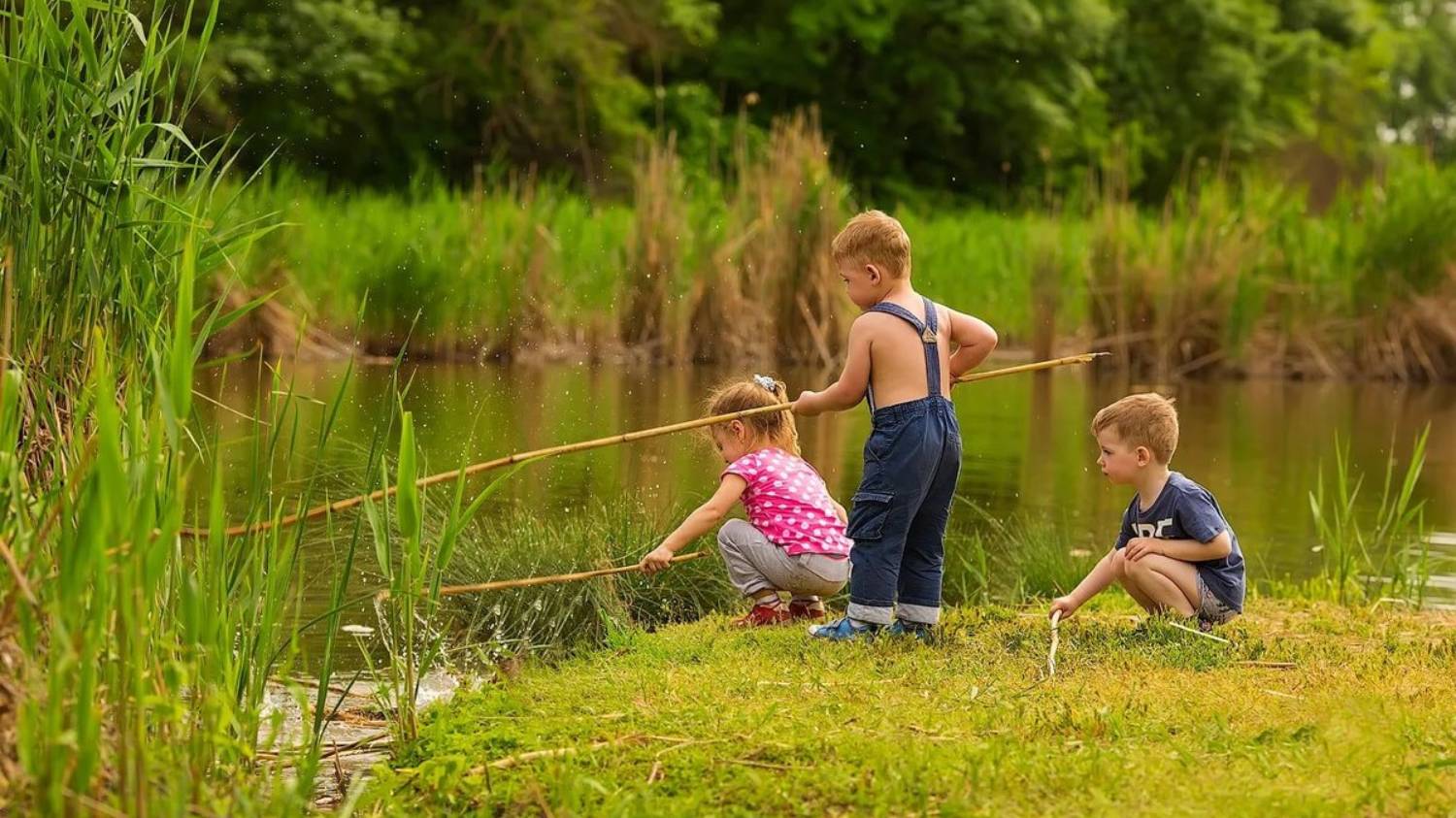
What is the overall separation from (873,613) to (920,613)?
198 mm

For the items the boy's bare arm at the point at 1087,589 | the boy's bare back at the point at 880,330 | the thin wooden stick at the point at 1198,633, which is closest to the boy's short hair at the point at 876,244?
the boy's bare back at the point at 880,330

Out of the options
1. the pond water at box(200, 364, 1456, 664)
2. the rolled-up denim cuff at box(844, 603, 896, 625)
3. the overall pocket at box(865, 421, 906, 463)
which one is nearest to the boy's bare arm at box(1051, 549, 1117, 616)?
the rolled-up denim cuff at box(844, 603, 896, 625)

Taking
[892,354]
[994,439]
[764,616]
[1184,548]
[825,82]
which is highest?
[825,82]

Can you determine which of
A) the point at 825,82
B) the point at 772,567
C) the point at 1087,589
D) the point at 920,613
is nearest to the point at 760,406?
the point at 772,567

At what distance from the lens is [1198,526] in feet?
17.1

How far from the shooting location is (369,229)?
16.1 metres

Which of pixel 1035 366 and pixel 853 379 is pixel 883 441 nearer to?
pixel 853 379

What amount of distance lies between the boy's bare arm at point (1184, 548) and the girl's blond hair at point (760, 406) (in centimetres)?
102

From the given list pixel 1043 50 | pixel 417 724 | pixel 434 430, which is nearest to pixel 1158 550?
pixel 417 724

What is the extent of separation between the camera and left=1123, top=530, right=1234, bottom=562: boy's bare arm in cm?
522

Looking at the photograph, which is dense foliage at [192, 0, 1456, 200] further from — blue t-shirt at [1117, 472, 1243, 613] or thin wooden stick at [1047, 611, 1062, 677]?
thin wooden stick at [1047, 611, 1062, 677]

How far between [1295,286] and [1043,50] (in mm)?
16099

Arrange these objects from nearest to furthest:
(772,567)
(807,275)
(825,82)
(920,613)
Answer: (920,613), (772,567), (807,275), (825,82)

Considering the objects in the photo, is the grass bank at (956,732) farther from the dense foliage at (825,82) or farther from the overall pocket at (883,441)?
the dense foliage at (825,82)
